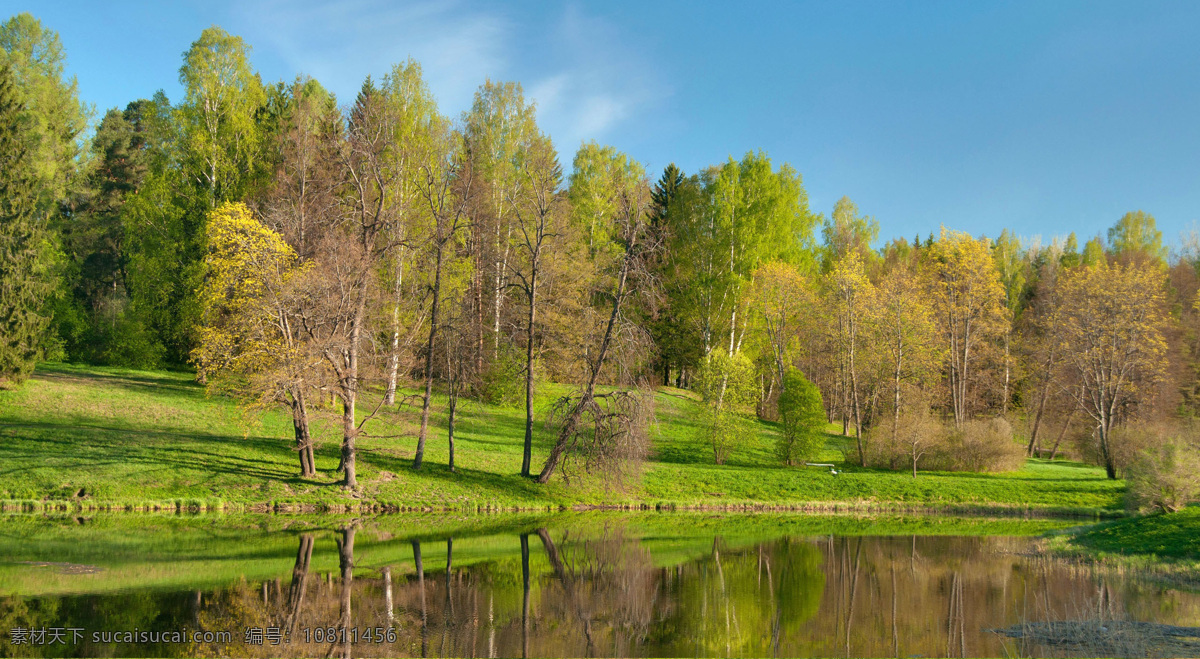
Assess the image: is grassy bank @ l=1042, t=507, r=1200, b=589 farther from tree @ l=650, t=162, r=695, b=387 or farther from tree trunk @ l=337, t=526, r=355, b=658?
tree @ l=650, t=162, r=695, b=387

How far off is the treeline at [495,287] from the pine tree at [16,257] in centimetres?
10

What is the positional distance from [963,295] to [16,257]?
1902 inches

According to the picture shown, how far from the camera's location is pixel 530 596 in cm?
1379

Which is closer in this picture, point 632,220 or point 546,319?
point 632,220

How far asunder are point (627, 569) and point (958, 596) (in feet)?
23.0

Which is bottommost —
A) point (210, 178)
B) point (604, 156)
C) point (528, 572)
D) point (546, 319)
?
point (528, 572)

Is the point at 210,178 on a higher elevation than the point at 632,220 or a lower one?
higher

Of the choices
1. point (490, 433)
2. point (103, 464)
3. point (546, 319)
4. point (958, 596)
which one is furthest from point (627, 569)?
point (546, 319)

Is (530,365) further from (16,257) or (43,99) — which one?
(43,99)

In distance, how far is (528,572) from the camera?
15.8 metres

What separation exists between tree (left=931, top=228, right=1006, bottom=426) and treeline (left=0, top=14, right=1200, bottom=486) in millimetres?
188

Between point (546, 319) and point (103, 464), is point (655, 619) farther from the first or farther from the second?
point (546, 319)

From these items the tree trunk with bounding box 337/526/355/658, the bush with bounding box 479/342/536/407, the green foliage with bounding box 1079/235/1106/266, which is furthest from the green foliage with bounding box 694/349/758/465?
the green foliage with bounding box 1079/235/1106/266

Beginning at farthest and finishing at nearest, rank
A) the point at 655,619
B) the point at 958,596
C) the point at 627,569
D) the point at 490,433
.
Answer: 1. the point at 490,433
2. the point at 627,569
3. the point at 958,596
4. the point at 655,619
